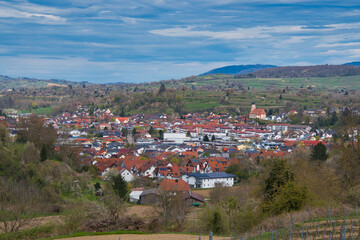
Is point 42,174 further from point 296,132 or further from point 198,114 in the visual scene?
point 198,114

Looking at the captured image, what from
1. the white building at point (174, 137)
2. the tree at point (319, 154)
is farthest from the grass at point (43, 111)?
the tree at point (319, 154)

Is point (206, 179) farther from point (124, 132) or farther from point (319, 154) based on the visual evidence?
point (124, 132)

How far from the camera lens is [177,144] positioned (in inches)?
2702

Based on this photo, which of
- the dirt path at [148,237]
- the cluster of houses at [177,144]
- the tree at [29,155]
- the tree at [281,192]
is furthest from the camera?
the cluster of houses at [177,144]

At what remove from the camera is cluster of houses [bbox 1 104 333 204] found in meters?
44.6

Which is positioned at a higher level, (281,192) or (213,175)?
(281,192)

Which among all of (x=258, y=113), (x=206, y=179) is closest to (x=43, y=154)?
(x=206, y=179)

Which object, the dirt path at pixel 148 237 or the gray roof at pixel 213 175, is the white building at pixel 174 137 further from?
the dirt path at pixel 148 237

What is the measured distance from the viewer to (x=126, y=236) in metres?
16.3

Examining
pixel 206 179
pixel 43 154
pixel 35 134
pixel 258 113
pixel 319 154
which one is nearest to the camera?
pixel 43 154

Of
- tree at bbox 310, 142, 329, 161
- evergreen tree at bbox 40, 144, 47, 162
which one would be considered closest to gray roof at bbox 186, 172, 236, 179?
tree at bbox 310, 142, 329, 161

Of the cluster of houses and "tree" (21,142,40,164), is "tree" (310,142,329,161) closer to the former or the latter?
the cluster of houses

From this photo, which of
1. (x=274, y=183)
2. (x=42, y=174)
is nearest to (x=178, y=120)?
(x=42, y=174)

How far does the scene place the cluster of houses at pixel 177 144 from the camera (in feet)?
146
